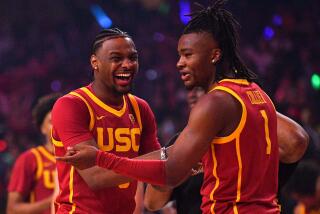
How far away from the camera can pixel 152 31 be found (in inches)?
423

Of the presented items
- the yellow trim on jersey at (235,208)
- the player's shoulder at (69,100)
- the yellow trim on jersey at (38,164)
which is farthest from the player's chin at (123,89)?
the yellow trim on jersey at (38,164)

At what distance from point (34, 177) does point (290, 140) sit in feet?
8.47

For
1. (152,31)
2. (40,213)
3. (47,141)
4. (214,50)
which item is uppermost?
(152,31)

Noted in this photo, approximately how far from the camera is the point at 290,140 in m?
4.00

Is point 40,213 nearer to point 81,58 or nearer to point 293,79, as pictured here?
point 293,79

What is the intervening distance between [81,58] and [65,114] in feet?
22.6

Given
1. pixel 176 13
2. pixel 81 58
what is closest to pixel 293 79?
pixel 176 13

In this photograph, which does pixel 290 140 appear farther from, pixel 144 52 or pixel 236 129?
pixel 144 52

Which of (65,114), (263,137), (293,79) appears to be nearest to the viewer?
(263,137)

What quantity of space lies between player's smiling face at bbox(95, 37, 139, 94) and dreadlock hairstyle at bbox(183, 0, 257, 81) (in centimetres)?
63

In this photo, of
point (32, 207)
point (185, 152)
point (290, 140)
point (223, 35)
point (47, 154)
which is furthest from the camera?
point (47, 154)

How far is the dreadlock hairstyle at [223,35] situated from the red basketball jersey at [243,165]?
152 mm

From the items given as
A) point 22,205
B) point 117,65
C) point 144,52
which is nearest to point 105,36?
point 117,65

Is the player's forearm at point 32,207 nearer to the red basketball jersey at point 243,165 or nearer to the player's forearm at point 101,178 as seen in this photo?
the player's forearm at point 101,178
